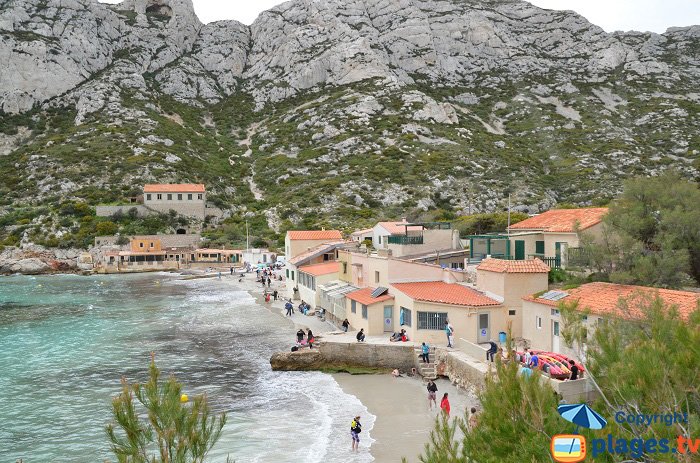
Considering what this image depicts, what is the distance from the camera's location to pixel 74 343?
33.2 metres

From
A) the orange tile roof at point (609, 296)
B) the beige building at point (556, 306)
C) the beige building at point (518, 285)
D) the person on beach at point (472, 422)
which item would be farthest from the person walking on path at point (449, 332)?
the person on beach at point (472, 422)

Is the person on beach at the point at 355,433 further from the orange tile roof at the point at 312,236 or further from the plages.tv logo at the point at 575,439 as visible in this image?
the orange tile roof at the point at 312,236

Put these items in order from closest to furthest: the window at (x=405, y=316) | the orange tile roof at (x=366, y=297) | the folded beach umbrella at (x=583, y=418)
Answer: the folded beach umbrella at (x=583, y=418), the window at (x=405, y=316), the orange tile roof at (x=366, y=297)

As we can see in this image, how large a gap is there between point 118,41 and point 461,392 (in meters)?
150

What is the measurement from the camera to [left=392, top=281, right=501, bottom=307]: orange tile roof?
1010 inches

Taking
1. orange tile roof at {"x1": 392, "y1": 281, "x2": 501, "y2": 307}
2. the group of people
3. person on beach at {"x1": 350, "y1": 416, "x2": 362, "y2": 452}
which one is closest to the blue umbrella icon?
person on beach at {"x1": 350, "y1": 416, "x2": 362, "y2": 452}

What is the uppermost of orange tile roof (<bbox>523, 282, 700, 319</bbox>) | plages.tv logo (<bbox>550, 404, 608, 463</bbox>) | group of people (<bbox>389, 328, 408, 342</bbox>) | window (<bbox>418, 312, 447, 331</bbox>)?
orange tile roof (<bbox>523, 282, 700, 319</bbox>)

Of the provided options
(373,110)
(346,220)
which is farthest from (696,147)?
(346,220)

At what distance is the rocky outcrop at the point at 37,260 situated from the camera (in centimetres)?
7725

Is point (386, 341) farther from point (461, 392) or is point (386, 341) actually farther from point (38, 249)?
point (38, 249)

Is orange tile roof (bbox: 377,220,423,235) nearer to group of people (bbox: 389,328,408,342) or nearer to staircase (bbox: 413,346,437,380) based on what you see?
group of people (bbox: 389,328,408,342)

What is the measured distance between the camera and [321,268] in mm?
41000

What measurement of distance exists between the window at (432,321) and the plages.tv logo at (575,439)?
18.3 meters

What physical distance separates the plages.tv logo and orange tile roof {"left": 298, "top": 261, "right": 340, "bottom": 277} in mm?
31355
